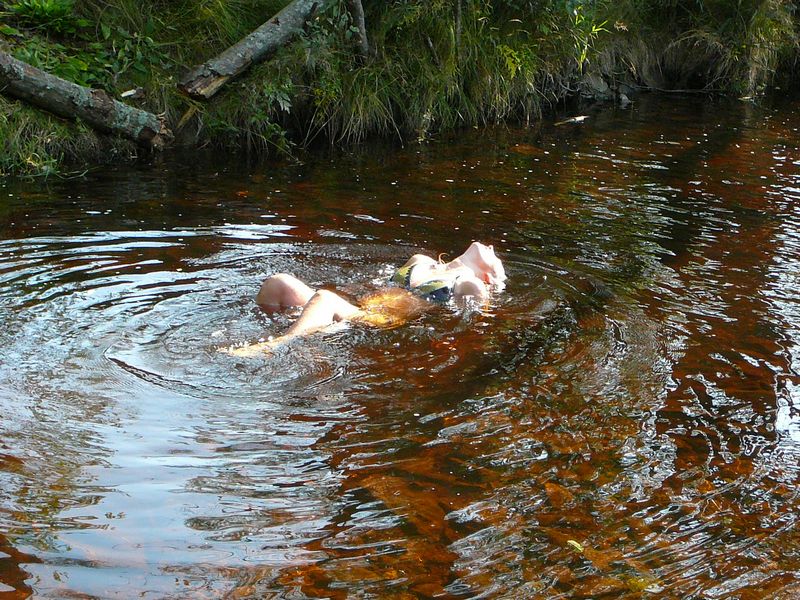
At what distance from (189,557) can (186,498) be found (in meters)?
0.41

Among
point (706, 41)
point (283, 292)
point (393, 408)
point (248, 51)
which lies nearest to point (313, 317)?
point (283, 292)

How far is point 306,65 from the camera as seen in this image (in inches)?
407

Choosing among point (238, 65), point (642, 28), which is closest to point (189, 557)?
point (238, 65)

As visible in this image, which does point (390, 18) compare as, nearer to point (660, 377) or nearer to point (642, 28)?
point (642, 28)

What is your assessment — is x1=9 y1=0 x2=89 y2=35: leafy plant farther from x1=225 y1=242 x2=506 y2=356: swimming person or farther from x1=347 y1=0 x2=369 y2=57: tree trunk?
x1=225 y1=242 x2=506 y2=356: swimming person

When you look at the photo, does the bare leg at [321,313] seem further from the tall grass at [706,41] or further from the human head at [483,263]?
the tall grass at [706,41]

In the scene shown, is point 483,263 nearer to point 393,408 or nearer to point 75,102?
point 393,408

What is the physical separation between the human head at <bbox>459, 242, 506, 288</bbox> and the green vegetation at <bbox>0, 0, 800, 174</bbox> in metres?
4.32

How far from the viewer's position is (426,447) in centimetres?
428

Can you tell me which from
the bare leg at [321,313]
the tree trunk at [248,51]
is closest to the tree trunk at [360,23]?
the tree trunk at [248,51]

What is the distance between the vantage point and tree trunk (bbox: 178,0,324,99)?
989 centimetres

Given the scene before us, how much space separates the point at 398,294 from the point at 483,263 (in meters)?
0.69

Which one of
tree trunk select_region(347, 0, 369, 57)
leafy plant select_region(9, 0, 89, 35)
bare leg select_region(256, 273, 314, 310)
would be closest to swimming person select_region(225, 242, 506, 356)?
bare leg select_region(256, 273, 314, 310)

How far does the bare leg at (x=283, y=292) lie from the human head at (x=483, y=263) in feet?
4.06
